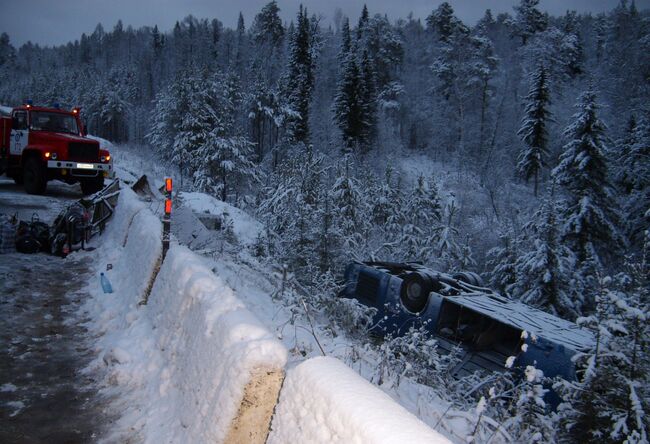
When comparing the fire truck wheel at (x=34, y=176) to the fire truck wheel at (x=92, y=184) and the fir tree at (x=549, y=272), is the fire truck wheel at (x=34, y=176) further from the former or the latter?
the fir tree at (x=549, y=272)

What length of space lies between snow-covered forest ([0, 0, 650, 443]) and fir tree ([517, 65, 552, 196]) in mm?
116

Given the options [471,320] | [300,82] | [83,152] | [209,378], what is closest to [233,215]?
[83,152]

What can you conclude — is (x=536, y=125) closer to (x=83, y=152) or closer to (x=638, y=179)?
(x=638, y=179)

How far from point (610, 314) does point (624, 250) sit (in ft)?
64.3

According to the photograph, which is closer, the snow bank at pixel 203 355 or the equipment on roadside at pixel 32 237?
the snow bank at pixel 203 355

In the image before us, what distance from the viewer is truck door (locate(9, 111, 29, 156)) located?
1466cm

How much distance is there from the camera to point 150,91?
88.8m

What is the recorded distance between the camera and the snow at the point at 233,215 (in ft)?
56.4

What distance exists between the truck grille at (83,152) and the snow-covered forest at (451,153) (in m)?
6.31

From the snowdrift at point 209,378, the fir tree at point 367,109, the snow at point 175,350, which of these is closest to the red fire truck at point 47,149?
the snow at point 175,350

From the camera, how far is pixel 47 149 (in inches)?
565

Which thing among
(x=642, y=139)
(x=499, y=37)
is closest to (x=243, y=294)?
(x=642, y=139)

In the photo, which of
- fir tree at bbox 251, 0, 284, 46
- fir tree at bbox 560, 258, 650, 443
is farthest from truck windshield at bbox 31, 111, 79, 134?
fir tree at bbox 251, 0, 284, 46

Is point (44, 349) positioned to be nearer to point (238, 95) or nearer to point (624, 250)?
point (624, 250)
